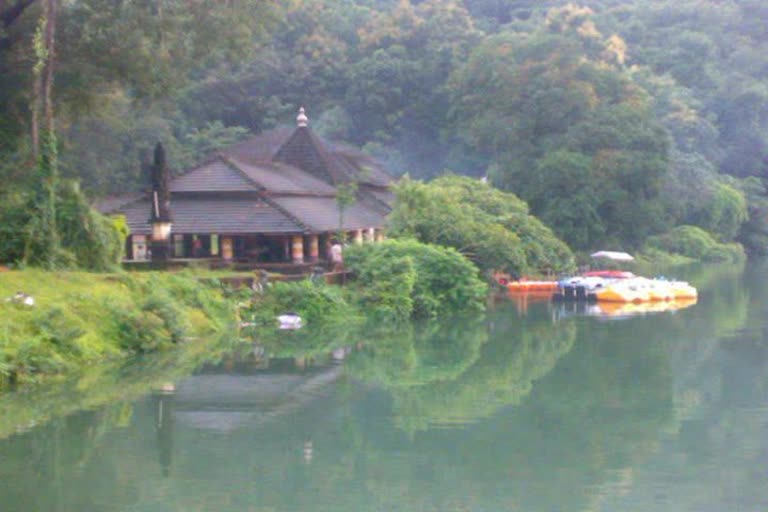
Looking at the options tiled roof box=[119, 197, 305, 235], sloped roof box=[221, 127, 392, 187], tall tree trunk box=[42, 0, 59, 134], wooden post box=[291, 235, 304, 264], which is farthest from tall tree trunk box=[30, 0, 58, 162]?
sloped roof box=[221, 127, 392, 187]

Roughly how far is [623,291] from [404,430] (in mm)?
23459

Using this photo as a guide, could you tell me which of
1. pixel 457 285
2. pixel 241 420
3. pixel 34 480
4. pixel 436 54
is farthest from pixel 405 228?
pixel 436 54

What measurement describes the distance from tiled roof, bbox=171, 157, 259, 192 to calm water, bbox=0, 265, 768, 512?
37.6 ft

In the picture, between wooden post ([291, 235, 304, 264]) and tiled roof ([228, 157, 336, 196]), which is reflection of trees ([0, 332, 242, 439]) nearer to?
wooden post ([291, 235, 304, 264])

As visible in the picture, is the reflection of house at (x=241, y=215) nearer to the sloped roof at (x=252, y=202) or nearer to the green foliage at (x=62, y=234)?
the sloped roof at (x=252, y=202)

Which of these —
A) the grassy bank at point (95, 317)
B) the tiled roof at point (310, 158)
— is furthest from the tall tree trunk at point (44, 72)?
the tiled roof at point (310, 158)

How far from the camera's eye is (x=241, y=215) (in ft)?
125

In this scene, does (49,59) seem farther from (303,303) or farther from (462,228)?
(462,228)

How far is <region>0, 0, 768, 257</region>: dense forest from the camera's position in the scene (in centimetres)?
5597

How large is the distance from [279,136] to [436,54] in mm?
22538

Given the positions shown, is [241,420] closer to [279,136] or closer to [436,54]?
[279,136]

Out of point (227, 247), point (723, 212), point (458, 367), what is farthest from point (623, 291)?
point (723, 212)

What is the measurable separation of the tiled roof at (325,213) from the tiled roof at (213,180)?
4.19ft

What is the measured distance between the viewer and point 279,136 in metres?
50.6
